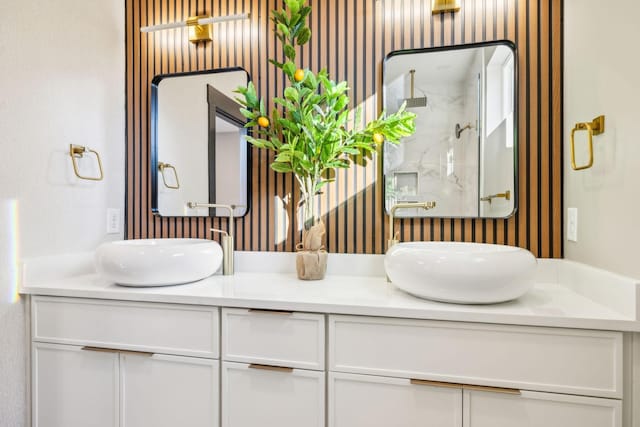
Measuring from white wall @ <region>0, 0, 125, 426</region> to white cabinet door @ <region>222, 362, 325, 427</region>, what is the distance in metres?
0.88

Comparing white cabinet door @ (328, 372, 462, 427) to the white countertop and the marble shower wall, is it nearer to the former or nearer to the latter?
the white countertop

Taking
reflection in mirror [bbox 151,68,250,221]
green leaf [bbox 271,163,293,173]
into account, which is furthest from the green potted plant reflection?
reflection in mirror [bbox 151,68,250,221]

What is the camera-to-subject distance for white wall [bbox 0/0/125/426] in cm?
133

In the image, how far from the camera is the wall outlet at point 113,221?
5.87ft

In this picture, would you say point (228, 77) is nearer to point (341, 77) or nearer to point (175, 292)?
point (341, 77)

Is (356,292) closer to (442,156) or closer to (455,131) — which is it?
(442,156)

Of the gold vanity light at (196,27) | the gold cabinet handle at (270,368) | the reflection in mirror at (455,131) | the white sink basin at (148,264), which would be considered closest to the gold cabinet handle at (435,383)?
the gold cabinet handle at (270,368)

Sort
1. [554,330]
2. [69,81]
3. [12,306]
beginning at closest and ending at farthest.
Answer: [554,330] → [12,306] → [69,81]

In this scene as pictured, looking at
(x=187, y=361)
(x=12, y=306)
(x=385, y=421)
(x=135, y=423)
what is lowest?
(x=135, y=423)

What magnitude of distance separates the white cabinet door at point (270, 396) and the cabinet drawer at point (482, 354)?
0.12m

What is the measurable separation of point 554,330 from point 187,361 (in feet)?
3.74

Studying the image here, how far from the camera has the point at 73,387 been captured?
133cm

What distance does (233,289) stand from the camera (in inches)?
51.8

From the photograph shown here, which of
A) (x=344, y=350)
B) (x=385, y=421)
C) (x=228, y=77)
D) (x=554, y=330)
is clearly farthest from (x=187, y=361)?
(x=228, y=77)
